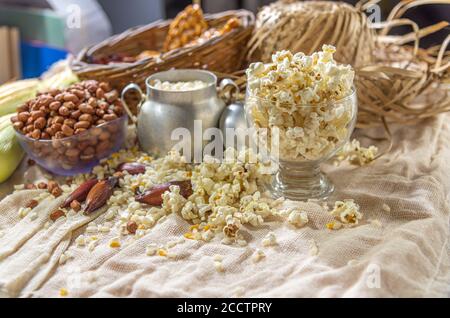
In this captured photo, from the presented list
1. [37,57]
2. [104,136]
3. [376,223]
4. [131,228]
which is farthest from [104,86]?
[37,57]

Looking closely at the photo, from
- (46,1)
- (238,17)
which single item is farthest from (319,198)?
(46,1)

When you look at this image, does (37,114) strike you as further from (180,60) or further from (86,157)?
Result: (180,60)

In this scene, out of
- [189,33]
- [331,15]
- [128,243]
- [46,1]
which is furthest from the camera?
[46,1]

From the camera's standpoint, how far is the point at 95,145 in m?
1.22

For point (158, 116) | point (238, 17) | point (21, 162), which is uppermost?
point (238, 17)

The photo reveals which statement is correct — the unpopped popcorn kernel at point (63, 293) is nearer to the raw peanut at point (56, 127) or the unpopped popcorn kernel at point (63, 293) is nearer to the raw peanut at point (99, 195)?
the raw peanut at point (99, 195)

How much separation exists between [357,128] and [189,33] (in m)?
0.53

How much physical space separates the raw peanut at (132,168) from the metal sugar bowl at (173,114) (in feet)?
0.22

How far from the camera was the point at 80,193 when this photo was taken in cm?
112

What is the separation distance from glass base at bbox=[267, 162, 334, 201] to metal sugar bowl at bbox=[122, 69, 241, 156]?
0.70ft

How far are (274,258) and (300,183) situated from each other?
25 cm

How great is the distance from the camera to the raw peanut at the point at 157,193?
1083 millimetres

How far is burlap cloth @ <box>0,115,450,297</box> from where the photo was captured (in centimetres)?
85

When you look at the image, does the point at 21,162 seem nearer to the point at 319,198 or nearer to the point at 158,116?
the point at 158,116
